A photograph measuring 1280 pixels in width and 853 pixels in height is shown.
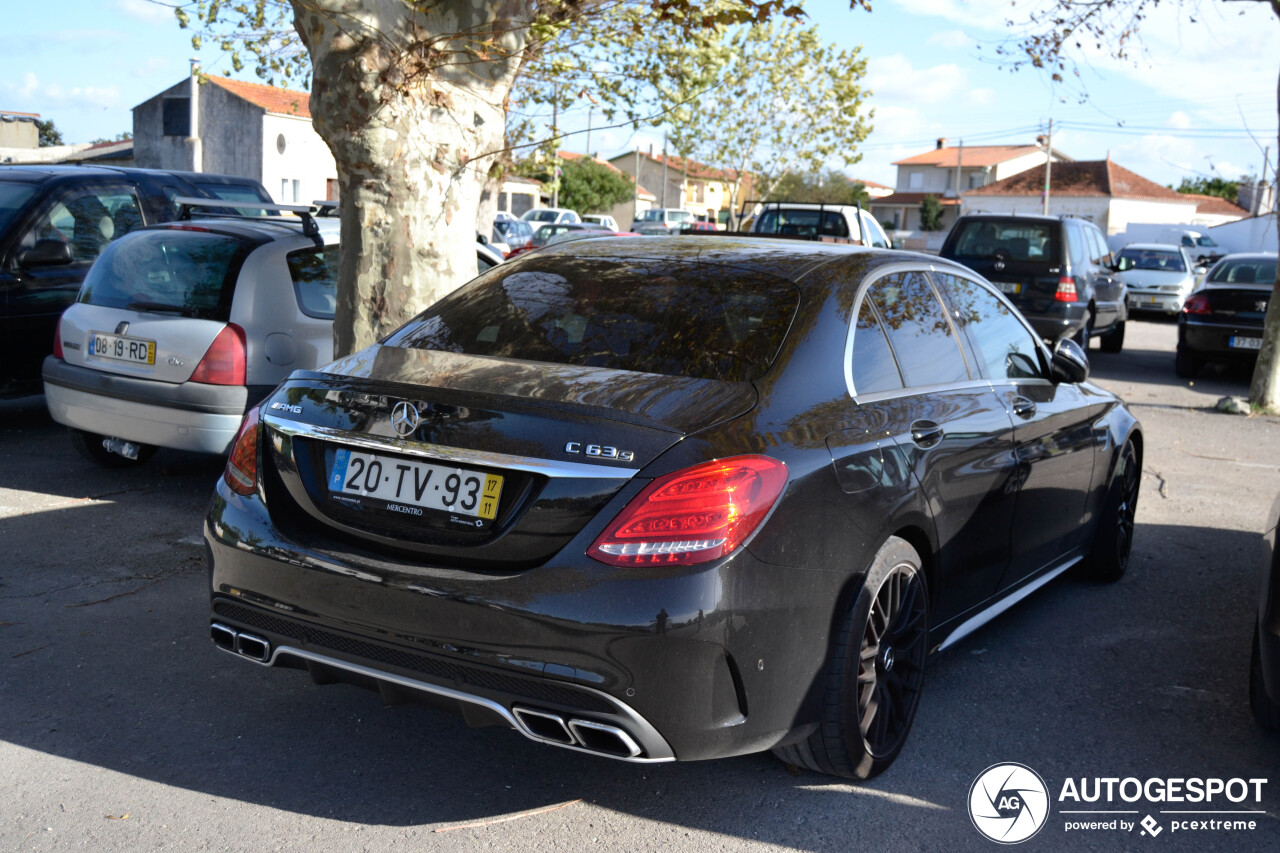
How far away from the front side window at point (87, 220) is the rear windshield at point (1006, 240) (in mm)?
10137

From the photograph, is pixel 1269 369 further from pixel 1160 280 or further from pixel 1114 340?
pixel 1160 280

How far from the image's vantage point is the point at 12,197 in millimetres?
8125

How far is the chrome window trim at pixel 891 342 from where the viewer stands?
3499 millimetres

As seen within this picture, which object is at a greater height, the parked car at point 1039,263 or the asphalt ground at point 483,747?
the parked car at point 1039,263

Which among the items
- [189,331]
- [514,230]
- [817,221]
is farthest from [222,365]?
[514,230]

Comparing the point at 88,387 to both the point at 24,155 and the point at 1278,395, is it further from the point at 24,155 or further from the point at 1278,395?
the point at 24,155

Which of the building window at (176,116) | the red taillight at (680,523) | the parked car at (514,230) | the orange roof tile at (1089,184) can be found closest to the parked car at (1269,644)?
the red taillight at (680,523)

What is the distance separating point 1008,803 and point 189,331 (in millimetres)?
4765

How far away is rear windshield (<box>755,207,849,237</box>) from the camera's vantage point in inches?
725

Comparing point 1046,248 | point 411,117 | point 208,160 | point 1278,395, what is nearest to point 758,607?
point 411,117

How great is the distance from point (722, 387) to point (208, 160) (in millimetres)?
49353

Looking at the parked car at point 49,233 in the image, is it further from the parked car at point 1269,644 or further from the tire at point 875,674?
the parked car at point 1269,644

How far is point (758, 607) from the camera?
9.47ft

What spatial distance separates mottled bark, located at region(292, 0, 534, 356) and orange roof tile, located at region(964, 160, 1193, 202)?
7822 centimetres
